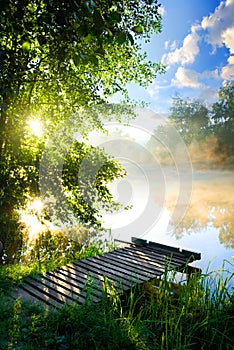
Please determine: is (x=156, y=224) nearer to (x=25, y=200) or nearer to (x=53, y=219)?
(x=53, y=219)

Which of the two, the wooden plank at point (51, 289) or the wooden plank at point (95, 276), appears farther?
the wooden plank at point (95, 276)

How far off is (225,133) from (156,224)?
830 centimetres

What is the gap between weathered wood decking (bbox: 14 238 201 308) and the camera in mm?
2863

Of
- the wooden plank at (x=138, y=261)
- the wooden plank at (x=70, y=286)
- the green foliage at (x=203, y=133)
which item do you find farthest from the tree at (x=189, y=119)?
the wooden plank at (x=70, y=286)

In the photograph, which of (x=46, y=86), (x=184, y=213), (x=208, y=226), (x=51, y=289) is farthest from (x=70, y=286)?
(x=184, y=213)

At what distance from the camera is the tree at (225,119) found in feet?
55.2

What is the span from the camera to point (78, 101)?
4820mm

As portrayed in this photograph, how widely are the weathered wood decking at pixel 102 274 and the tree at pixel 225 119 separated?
13.5 metres

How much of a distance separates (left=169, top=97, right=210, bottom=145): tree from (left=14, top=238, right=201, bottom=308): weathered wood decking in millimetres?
13928

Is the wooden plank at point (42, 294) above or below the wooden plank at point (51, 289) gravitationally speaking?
below

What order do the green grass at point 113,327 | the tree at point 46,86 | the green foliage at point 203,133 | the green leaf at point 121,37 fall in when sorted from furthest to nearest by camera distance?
the green foliage at point 203,133 < the tree at point 46,86 < the green grass at point 113,327 < the green leaf at point 121,37

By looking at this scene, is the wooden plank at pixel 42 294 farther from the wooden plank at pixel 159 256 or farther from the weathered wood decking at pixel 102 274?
the wooden plank at pixel 159 256

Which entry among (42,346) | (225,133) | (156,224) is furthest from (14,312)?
(225,133)

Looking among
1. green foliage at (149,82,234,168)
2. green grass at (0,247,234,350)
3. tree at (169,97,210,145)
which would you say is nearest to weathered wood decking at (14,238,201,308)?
green grass at (0,247,234,350)
